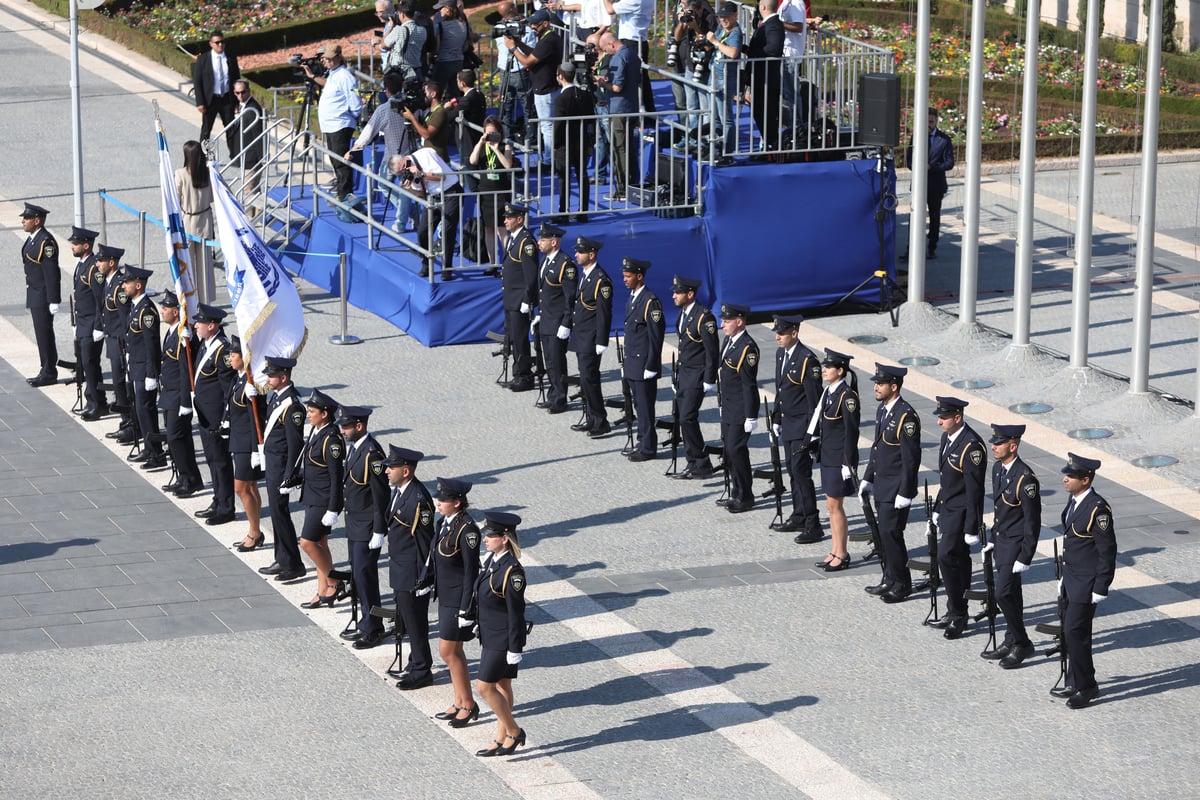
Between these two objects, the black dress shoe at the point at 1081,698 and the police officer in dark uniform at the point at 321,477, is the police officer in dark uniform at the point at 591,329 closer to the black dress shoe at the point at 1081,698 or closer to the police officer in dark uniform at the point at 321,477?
the police officer in dark uniform at the point at 321,477

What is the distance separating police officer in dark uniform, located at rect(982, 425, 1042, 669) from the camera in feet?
45.1

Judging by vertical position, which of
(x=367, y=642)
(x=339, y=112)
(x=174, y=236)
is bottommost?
(x=367, y=642)

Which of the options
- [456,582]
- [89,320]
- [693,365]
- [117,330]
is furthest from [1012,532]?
[89,320]

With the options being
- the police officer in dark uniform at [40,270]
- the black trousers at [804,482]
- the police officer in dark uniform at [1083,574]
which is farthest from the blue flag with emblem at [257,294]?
the police officer in dark uniform at [1083,574]

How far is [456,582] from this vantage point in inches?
505

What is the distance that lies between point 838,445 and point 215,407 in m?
4.91

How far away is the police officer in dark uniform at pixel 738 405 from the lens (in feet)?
55.9

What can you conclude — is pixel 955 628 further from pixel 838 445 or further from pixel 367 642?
pixel 367 642

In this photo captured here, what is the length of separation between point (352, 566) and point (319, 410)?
1.15m

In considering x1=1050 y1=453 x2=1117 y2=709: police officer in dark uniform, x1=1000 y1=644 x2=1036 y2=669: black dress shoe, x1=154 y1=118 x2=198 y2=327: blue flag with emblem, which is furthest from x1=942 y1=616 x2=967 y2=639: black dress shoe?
x1=154 y1=118 x2=198 y2=327: blue flag with emblem

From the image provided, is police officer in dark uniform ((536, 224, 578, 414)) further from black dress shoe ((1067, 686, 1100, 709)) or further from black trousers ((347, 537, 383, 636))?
black dress shoe ((1067, 686, 1100, 709))

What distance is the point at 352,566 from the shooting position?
14180mm

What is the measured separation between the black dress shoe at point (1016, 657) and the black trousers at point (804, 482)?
278 centimetres

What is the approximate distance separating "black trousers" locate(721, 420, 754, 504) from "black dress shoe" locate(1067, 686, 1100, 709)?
4364 millimetres
